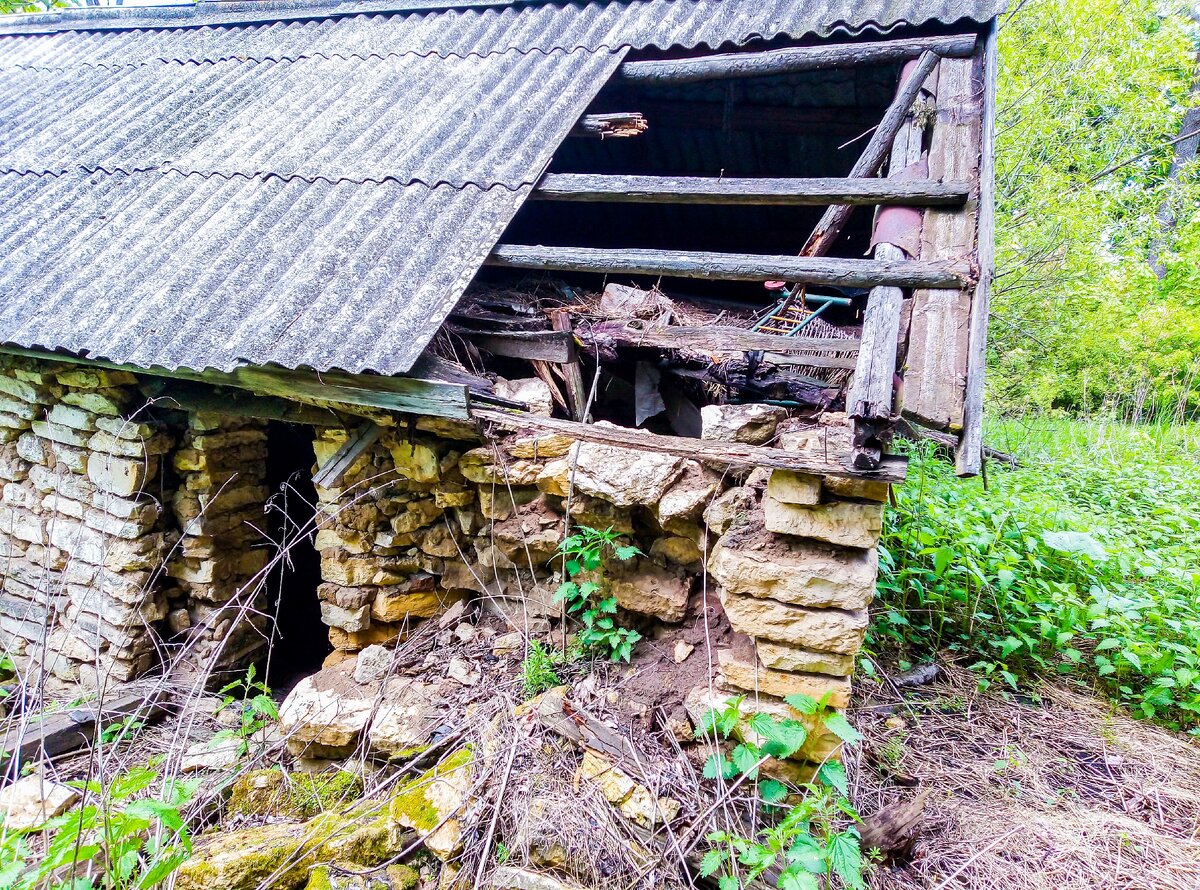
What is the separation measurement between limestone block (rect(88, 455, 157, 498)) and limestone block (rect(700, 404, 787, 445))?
294 centimetres

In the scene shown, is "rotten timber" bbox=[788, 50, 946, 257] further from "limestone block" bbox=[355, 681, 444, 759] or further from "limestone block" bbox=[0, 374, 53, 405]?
"limestone block" bbox=[0, 374, 53, 405]

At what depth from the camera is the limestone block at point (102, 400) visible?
10.7ft

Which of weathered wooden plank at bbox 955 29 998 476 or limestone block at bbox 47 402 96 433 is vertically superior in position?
weathered wooden plank at bbox 955 29 998 476

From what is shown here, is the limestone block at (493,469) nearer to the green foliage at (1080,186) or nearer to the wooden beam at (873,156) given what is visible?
the wooden beam at (873,156)

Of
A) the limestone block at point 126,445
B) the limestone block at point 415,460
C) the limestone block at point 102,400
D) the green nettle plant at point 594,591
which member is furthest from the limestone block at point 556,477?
the limestone block at point 102,400

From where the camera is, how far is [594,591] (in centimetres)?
266

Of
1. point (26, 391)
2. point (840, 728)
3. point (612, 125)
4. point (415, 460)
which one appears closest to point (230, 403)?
point (415, 460)

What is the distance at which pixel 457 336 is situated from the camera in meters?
2.79

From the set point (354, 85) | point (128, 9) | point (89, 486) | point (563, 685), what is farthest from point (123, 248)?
point (128, 9)

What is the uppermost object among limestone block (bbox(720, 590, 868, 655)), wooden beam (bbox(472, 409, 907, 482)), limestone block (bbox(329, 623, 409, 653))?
wooden beam (bbox(472, 409, 907, 482))

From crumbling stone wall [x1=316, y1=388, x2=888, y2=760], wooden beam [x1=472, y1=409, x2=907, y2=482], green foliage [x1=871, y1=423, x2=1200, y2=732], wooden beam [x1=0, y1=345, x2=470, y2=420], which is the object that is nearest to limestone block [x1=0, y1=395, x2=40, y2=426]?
wooden beam [x1=0, y1=345, x2=470, y2=420]

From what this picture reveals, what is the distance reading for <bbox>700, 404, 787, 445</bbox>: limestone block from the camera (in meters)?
2.28

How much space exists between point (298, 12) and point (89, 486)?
4.12 metres

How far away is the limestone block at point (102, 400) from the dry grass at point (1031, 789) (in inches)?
154
